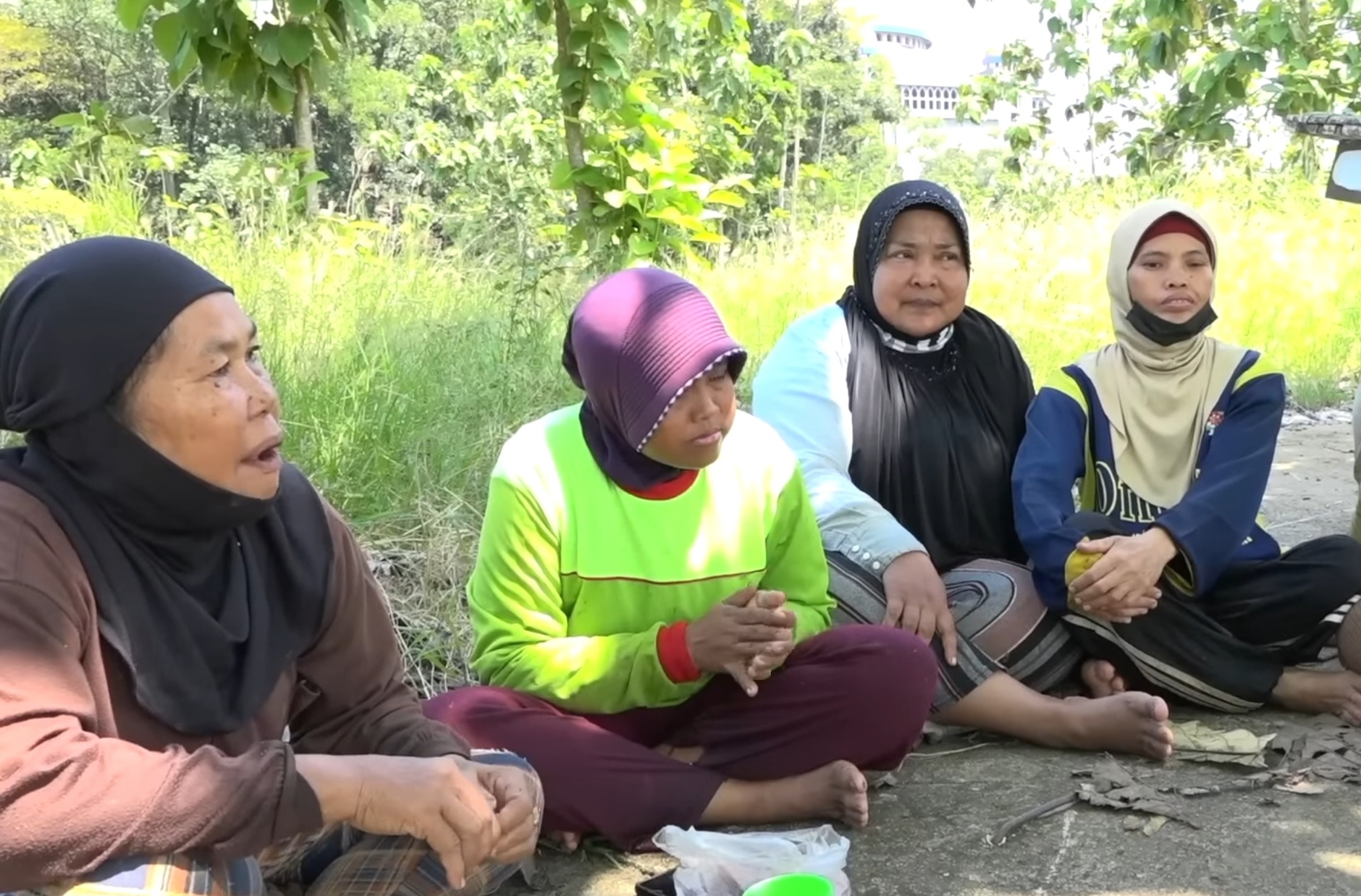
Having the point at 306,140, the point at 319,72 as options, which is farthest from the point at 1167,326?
the point at 306,140

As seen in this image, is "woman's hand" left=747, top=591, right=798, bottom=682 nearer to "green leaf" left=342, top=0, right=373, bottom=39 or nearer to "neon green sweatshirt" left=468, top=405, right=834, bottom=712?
"neon green sweatshirt" left=468, top=405, right=834, bottom=712

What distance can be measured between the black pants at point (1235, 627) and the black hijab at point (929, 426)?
253 millimetres

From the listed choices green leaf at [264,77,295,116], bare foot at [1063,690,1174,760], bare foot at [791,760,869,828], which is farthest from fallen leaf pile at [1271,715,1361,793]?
green leaf at [264,77,295,116]

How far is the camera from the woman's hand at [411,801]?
1.42 metres

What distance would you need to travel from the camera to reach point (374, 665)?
5.69ft

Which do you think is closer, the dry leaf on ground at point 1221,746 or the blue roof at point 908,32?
the dry leaf on ground at point 1221,746

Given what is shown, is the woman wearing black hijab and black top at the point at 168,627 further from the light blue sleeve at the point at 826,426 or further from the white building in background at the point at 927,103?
the white building in background at the point at 927,103

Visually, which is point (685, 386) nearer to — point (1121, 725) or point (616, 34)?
point (1121, 725)

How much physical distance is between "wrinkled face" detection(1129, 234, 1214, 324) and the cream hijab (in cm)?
4

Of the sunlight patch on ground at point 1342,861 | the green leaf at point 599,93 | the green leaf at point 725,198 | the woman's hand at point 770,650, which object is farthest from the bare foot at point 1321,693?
the green leaf at point 599,93

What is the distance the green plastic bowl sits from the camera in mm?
1639

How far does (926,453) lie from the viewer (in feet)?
8.95

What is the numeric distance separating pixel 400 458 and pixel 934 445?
1504mm

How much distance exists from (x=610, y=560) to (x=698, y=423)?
0.30 m
